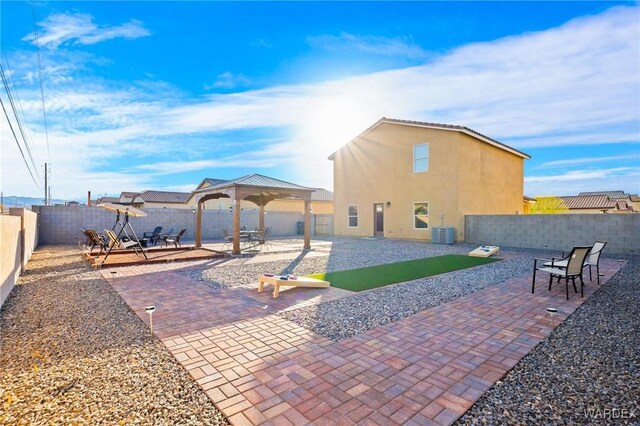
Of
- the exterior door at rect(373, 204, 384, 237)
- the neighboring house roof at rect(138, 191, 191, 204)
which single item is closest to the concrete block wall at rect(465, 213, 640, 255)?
the exterior door at rect(373, 204, 384, 237)

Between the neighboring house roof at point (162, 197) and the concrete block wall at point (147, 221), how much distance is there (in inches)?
878

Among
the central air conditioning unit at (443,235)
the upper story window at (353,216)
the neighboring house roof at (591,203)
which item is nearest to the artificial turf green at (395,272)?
the central air conditioning unit at (443,235)

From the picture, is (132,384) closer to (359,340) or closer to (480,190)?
(359,340)

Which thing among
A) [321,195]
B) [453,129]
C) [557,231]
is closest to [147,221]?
[453,129]

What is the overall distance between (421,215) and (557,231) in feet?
20.6

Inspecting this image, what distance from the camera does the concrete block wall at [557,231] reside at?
40.5ft

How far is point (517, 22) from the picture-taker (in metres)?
9.55

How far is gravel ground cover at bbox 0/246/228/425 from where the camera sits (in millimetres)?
2506

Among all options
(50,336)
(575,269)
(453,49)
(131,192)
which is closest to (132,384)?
(50,336)

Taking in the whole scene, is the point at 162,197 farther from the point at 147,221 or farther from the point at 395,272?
the point at 395,272

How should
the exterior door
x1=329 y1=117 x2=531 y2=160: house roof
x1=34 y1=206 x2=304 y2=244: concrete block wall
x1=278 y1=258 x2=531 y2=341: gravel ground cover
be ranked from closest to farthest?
x1=278 y1=258 x2=531 y2=341: gravel ground cover < x1=34 y1=206 x2=304 y2=244: concrete block wall < x1=329 y1=117 x2=531 y2=160: house roof < the exterior door

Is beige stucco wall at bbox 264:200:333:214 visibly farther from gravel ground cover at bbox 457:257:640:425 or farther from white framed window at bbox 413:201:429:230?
gravel ground cover at bbox 457:257:640:425

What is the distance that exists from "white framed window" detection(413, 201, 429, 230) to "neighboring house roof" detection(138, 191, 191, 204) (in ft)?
104

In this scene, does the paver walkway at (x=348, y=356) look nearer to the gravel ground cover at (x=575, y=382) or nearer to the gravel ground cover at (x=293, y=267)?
the gravel ground cover at (x=575, y=382)
